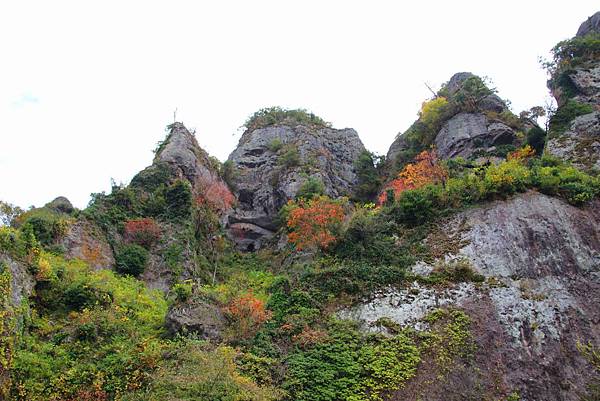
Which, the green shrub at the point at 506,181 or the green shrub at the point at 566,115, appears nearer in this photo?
the green shrub at the point at 506,181

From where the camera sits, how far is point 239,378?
13.5 meters

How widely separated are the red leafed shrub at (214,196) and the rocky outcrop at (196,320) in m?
16.4

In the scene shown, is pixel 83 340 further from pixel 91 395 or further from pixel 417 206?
pixel 417 206

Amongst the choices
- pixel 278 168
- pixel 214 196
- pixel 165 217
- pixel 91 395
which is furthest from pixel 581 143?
pixel 91 395

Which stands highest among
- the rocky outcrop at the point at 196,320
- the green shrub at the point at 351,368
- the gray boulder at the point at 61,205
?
the gray boulder at the point at 61,205

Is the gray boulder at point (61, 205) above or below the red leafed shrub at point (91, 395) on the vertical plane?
above

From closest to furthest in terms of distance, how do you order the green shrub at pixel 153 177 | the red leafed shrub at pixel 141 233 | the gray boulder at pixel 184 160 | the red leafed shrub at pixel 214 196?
the red leafed shrub at pixel 141 233, the green shrub at pixel 153 177, the gray boulder at pixel 184 160, the red leafed shrub at pixel 214 196

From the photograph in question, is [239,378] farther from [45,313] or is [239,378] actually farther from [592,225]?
[592,225]

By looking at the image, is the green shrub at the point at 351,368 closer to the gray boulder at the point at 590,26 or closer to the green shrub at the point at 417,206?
the green shrub at the point at 417,206

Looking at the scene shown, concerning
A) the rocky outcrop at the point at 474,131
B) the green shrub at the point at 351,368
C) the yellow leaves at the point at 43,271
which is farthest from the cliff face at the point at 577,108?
the yellow leaves at the point at 43,271

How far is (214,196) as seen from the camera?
37.0 metres

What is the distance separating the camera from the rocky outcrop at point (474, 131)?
1481 inches

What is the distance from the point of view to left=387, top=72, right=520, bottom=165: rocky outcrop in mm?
37625

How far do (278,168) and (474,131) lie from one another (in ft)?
63.2
